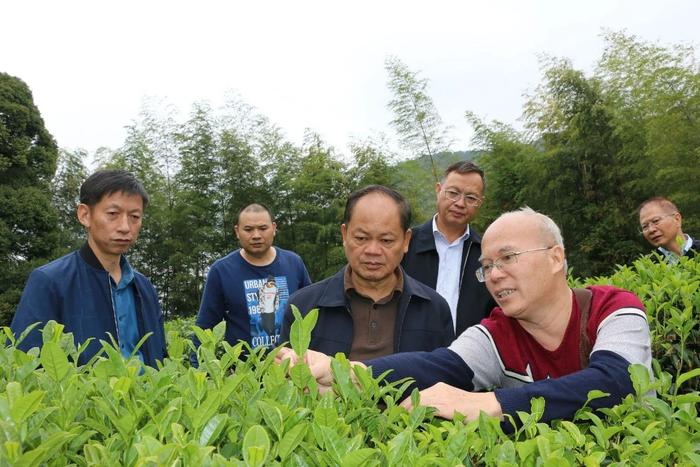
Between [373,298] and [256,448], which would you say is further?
[373,298]

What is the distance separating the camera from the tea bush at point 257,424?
1160 mm

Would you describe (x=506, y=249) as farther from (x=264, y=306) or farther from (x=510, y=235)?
(x=264, y=306)

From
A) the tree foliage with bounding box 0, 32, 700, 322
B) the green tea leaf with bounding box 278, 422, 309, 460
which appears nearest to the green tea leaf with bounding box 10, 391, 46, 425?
the green tea leaf with bounding box 278, 422, 309, 460

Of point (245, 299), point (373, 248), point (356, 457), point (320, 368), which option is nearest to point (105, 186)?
point (373, 248)

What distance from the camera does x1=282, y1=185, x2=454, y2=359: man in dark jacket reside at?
2.73 m

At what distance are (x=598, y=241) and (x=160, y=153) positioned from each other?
629 inches

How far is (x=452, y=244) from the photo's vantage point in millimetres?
4336

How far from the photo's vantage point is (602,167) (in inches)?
763

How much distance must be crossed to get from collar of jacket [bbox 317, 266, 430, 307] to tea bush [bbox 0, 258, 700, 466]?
89 centimetres

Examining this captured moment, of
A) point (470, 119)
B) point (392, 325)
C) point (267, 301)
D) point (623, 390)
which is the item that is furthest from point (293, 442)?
point (470, 119)

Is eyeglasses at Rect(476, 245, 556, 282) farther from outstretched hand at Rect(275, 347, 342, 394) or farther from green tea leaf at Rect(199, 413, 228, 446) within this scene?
green tea leaf at Rect(199, 413, 228, 446)

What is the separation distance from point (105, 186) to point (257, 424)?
2.32 meters

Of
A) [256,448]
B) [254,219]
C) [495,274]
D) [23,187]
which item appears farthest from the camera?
[23,187]

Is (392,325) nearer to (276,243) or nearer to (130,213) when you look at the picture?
(130,213)
